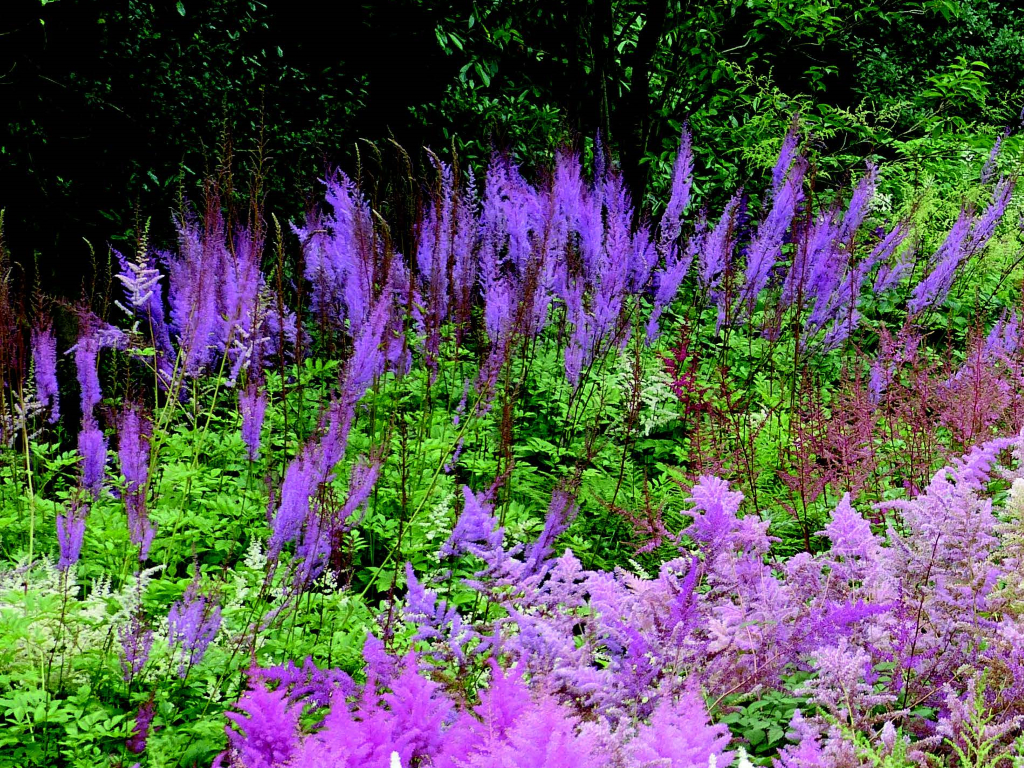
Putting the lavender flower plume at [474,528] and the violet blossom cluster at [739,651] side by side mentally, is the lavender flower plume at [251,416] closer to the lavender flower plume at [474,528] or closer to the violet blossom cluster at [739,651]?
the lavender flower plume at [474,528]

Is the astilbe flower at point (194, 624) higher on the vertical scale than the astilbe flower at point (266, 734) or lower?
lower

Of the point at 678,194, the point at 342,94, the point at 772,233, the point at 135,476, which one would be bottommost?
the point at 135,476

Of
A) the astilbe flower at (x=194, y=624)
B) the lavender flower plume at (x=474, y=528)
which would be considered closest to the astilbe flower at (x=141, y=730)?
the astilbe flower at (x=194, y=624)

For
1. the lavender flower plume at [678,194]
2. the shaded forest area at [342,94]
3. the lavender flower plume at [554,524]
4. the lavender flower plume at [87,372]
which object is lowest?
the lavender flower plume at [554,524]

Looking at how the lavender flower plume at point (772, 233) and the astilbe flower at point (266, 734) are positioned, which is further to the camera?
the lavender flower plume at point (772, 233)

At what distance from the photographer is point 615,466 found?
401 centimetres

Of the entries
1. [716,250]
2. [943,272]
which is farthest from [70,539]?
[943,272]

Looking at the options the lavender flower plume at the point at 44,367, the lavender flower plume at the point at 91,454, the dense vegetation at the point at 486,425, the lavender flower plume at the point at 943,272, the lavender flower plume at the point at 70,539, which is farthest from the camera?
the lavender flower plume at the point at 943,272

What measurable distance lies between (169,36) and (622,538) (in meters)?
3.84

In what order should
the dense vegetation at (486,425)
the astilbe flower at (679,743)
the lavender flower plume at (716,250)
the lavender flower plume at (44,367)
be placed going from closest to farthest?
the astilbe flower at (679,743) < the dense vegetation at (486,425) < the lavender flower plume at (44,367) < the lavender flower plume at (716,250)

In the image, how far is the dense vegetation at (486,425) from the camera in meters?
1.92

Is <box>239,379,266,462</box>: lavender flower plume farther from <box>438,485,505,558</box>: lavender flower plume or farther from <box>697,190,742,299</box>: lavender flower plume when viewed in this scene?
<box>697,190,742,299</box>: lavender flower plume

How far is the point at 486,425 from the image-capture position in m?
4.17

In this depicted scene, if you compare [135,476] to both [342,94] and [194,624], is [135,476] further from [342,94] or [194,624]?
[342,94]
